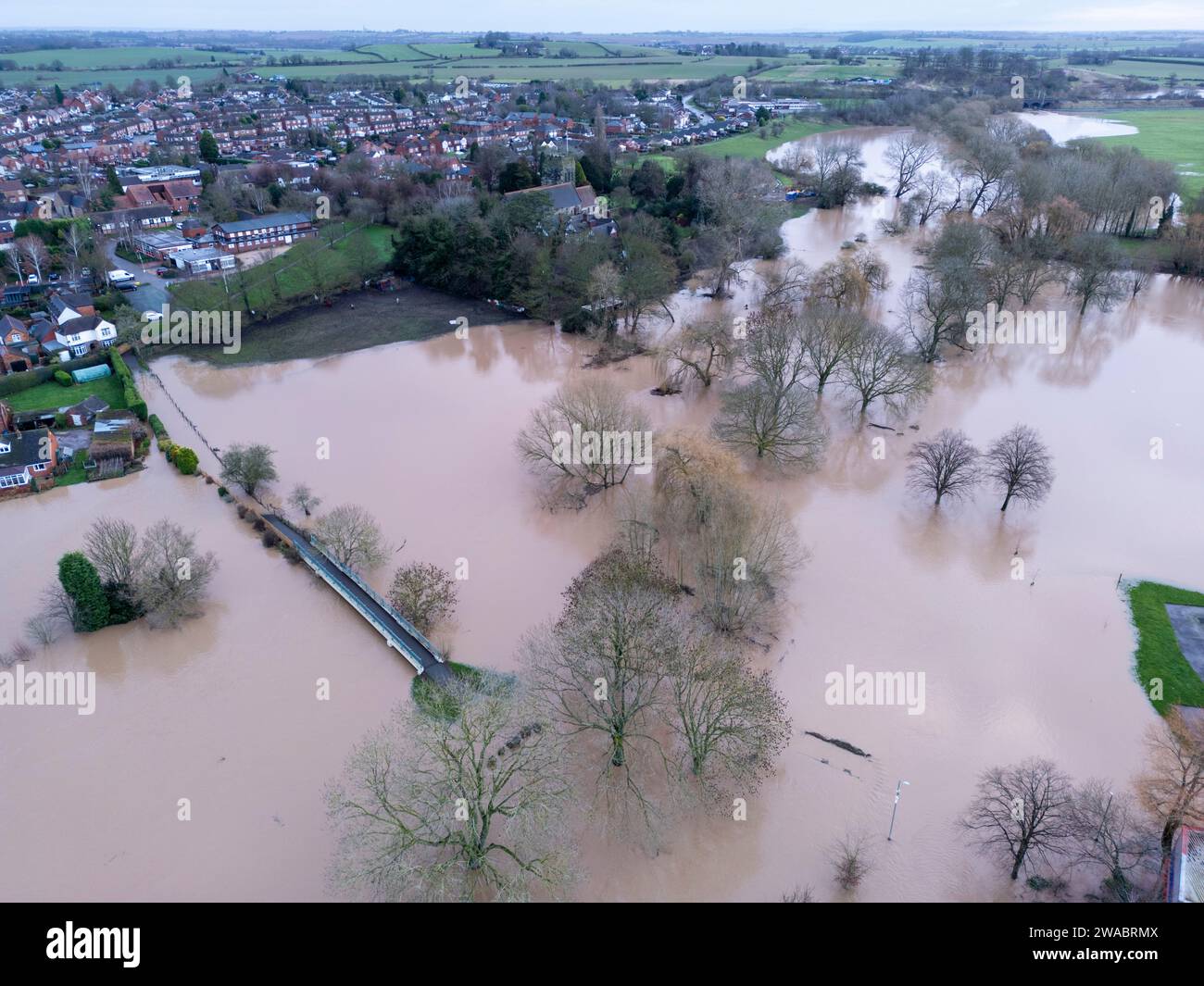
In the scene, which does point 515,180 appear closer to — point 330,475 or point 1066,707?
point 330,475

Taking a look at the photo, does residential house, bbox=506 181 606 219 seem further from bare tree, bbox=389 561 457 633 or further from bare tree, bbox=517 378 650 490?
bare tree, bbox=389 561 457 633

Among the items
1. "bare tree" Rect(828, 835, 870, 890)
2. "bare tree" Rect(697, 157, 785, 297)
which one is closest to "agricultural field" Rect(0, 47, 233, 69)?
"bare tree" Rect(697, 157, 785, 297)

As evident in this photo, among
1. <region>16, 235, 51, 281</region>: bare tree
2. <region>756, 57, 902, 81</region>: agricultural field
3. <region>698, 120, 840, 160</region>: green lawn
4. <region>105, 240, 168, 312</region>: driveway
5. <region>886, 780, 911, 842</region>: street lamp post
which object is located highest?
<region>756, 57, 902, 81</region>: agricultural field

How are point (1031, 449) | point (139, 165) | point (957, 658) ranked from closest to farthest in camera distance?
point (957, 658) → point (1031, 449) → point (139, 165)

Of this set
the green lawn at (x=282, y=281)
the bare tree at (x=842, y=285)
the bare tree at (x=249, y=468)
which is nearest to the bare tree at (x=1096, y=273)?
the bare tree at (x=842, y=285)

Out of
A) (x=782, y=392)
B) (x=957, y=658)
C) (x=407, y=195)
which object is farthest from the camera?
(x=407, y=195)

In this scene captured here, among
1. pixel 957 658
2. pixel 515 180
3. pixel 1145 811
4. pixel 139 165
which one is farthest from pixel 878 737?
pixel 139 165

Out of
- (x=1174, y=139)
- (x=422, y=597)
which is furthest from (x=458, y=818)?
(x=1174, y=139)

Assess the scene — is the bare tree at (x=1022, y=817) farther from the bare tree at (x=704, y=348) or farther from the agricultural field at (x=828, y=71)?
the agricultural field at (x=828, y=71)
